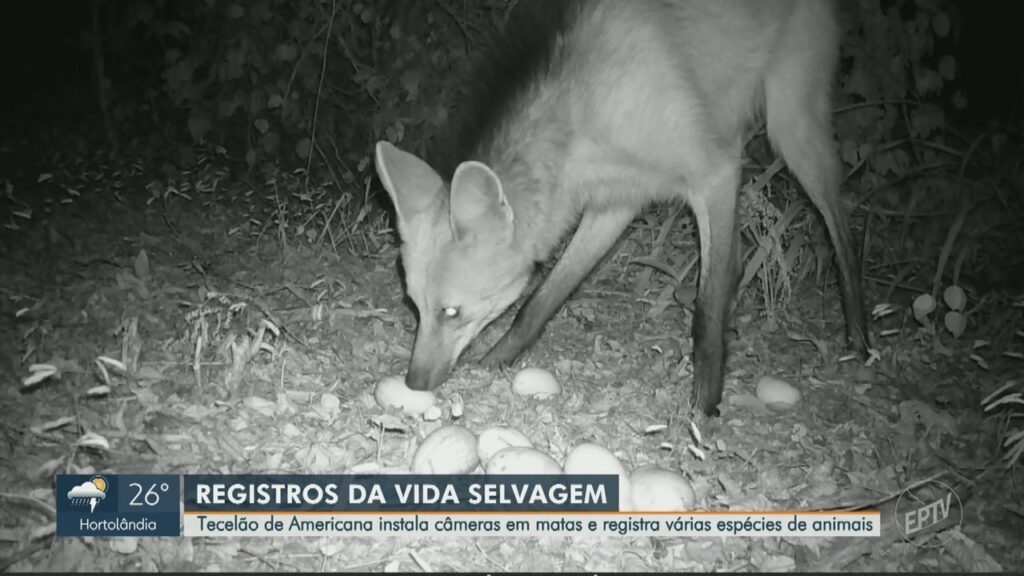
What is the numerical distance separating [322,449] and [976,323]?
2.81m

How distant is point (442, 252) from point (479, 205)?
0.22 m

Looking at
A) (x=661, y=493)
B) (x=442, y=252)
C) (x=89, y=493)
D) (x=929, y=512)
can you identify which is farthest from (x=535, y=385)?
(x=89, y=493)

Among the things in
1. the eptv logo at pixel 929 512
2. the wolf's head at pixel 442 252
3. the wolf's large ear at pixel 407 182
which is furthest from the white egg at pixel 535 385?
the eptv logo at pixel 929 512

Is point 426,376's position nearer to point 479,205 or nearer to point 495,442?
point 495,442

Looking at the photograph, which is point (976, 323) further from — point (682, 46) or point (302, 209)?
point (302, 209)

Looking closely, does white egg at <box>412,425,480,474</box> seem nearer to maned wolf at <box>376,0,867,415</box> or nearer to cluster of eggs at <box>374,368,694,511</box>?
cluster of eggs at <box>374,368,694,511</box>

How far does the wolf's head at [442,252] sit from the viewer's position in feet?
7.18

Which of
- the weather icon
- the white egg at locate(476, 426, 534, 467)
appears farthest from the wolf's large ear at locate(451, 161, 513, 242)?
the weather icon

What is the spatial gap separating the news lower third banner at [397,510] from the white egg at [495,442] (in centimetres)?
8

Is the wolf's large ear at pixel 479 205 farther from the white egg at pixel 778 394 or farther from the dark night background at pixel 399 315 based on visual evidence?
the white egg at pixel 778 394

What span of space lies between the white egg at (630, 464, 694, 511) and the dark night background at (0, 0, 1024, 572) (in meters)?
0.10

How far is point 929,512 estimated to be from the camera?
1834mm

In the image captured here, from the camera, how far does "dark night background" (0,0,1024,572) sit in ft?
5.70

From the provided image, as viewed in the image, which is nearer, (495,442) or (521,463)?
(521,463)
